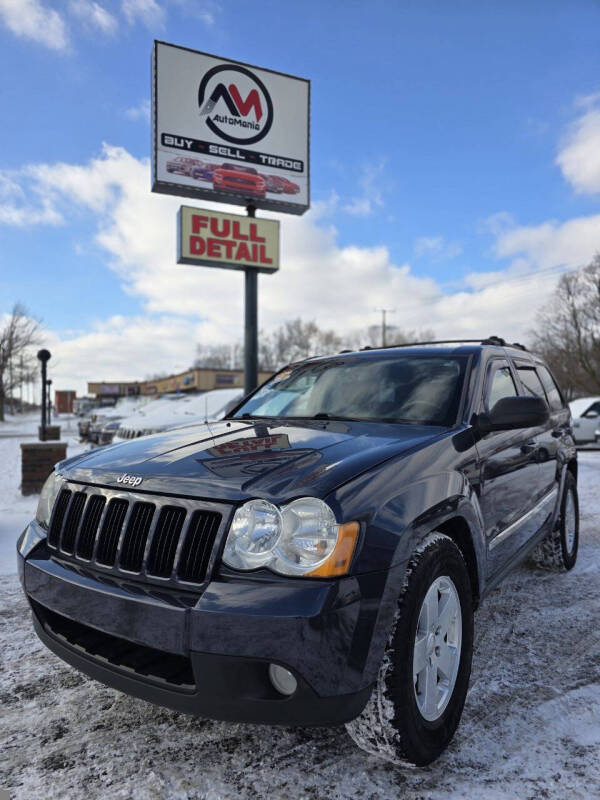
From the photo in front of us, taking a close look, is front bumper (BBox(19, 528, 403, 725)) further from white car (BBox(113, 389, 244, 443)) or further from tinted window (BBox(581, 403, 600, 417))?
tinted window (BBox(581, 403, 600, 417))

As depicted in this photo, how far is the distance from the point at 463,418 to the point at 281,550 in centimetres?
134

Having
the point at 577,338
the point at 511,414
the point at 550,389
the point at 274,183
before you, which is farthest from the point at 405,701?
the point at 577,338

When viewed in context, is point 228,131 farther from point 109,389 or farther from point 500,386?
point 109,389

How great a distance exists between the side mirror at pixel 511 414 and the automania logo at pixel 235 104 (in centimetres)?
913

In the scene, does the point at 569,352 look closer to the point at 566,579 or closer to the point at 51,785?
the point at 566,579

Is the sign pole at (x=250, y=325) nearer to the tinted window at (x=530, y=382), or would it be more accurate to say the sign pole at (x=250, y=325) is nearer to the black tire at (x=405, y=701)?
the tinted window at (x=530, y=382)

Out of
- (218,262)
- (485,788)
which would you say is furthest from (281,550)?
(218,262)

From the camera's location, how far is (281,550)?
70.6 inches

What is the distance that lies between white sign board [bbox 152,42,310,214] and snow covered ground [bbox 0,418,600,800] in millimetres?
8840

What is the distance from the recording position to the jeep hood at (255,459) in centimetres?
191

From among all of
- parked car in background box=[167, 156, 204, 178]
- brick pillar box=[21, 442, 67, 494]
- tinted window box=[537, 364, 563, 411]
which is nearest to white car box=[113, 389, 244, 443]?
brick pillar box=[21, 442, 67, 494]

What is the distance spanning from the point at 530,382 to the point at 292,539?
2.89 m

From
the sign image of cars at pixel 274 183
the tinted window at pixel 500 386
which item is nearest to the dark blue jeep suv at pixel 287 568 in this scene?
the tinted window at pixel 500 386

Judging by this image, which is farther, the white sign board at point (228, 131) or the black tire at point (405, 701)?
the white sign board at point (228, 131)
